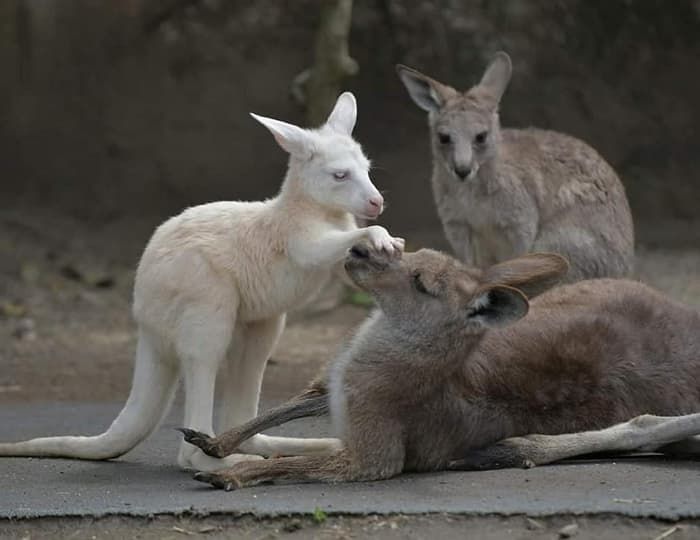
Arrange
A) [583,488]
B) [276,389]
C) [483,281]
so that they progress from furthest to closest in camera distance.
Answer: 1. [276,389]
2. [483,281]
3. [583,488]

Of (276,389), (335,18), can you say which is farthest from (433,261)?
(335,18)

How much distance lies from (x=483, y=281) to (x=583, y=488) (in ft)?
2.77

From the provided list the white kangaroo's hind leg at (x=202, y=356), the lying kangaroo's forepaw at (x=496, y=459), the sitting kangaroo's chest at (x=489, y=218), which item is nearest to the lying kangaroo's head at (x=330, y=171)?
the white kangaroo's hind leg at (x=202, y=356)

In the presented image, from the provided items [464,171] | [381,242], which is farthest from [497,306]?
[464,171]

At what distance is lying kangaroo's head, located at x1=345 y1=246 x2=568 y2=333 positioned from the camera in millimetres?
4992

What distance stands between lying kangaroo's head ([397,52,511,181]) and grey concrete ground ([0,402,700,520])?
3765 millimetres

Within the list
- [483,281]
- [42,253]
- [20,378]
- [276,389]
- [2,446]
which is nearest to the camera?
[483,281]

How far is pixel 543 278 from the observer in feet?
16.7

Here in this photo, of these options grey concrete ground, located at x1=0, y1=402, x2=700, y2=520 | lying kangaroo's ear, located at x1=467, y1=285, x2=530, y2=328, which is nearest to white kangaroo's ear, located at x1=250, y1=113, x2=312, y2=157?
lying kangaroo's ear, located at x1=467, y1=285, x2=530, y2=328

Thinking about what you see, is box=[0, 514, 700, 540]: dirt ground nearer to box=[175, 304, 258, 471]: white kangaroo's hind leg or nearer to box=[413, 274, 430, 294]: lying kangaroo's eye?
box=[175, 304, 258, 471]: white kangaroo's hind leg

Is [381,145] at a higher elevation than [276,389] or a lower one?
higher

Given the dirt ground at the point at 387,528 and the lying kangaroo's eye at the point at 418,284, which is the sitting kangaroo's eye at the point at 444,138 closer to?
the lying kangaroo's eye at the point at 418,284

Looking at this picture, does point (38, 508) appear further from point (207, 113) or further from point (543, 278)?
point (207, 113)

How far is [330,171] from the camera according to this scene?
5.63 m
